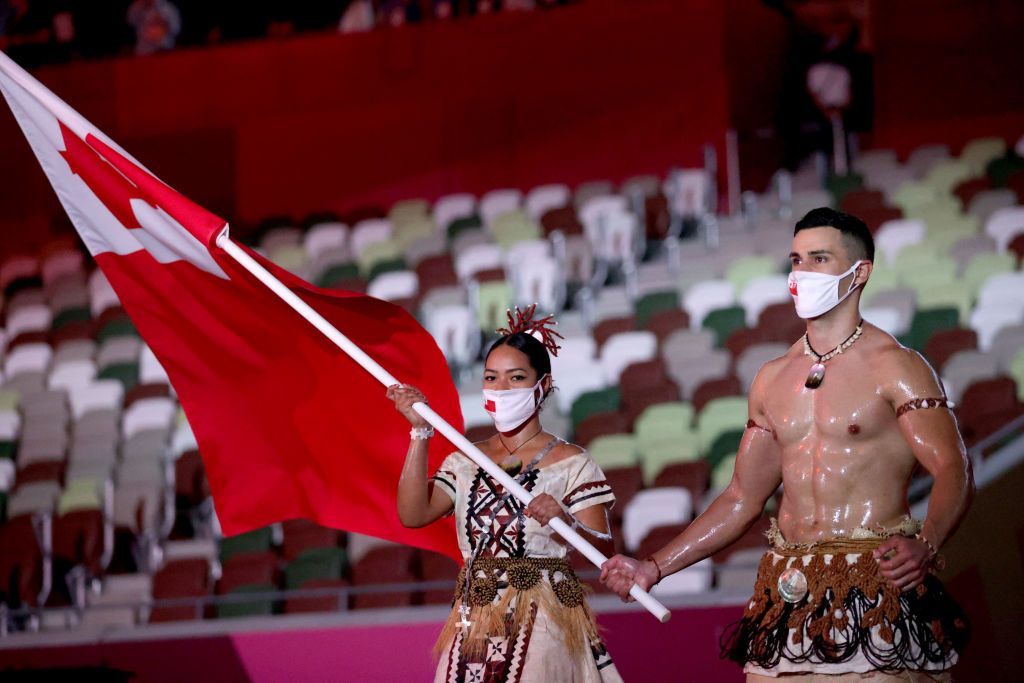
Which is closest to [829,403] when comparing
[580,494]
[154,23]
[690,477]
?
[580,494]

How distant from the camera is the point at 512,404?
4.71 m

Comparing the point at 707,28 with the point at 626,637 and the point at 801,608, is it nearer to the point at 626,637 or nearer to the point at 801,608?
the point at 626,637

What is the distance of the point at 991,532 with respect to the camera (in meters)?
6.95

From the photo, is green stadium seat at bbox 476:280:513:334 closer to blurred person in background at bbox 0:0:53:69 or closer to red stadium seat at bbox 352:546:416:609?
red stadium seat at bbox 352:546:416:609

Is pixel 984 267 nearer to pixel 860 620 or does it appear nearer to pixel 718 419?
pixel 718 419

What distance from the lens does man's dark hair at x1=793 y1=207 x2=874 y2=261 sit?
4.21m

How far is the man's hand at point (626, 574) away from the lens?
4.37 meters

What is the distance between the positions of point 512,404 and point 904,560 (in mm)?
1395

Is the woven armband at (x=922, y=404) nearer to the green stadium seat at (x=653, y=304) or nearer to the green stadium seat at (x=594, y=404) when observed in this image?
the green stadium seat at (x=594, y=404)

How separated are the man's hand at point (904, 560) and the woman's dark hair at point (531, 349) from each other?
1.34m

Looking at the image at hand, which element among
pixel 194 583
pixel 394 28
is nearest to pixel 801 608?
pixel 194 583

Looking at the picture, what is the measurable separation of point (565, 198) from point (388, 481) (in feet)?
28.0

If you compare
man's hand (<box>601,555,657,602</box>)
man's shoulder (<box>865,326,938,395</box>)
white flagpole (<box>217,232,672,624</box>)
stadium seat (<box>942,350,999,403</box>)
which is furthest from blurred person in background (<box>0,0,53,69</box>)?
man's shoulder (<box>865,326,938,395</box>)

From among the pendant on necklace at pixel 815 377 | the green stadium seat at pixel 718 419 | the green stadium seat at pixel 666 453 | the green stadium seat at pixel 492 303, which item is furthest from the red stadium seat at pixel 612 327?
the pendant on necklace at pixel 815 377
